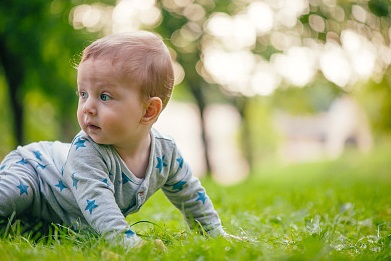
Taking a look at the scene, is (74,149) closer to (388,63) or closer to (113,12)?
(388,63)

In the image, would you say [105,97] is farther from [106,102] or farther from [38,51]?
[38,51]

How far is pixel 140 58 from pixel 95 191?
69 cm

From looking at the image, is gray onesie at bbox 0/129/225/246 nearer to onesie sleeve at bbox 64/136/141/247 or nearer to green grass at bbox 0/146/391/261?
onesie sleeve at bbox 64/136/141/247

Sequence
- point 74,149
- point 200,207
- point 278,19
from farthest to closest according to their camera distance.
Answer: point 278,19 → point 200,207 → point 74,149

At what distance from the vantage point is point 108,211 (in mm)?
2373

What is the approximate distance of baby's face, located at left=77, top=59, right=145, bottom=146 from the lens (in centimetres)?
249

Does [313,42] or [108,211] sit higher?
[108,211]

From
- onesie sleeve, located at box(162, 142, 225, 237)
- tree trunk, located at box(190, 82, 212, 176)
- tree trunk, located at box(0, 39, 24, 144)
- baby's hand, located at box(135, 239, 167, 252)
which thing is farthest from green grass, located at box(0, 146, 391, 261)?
tree trunk, located at box(190, 82, 212, 176)

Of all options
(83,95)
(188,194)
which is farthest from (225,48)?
(83,95)

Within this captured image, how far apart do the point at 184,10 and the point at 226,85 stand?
3.35 metres

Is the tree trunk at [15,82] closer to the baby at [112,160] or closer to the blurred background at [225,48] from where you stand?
the blurred background at [225,48]

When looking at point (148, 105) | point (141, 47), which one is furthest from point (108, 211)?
point (141, 47)

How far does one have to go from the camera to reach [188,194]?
294 cm

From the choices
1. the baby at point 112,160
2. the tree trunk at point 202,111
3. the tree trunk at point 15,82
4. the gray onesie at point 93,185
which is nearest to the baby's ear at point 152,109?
the baby at point 112,160
